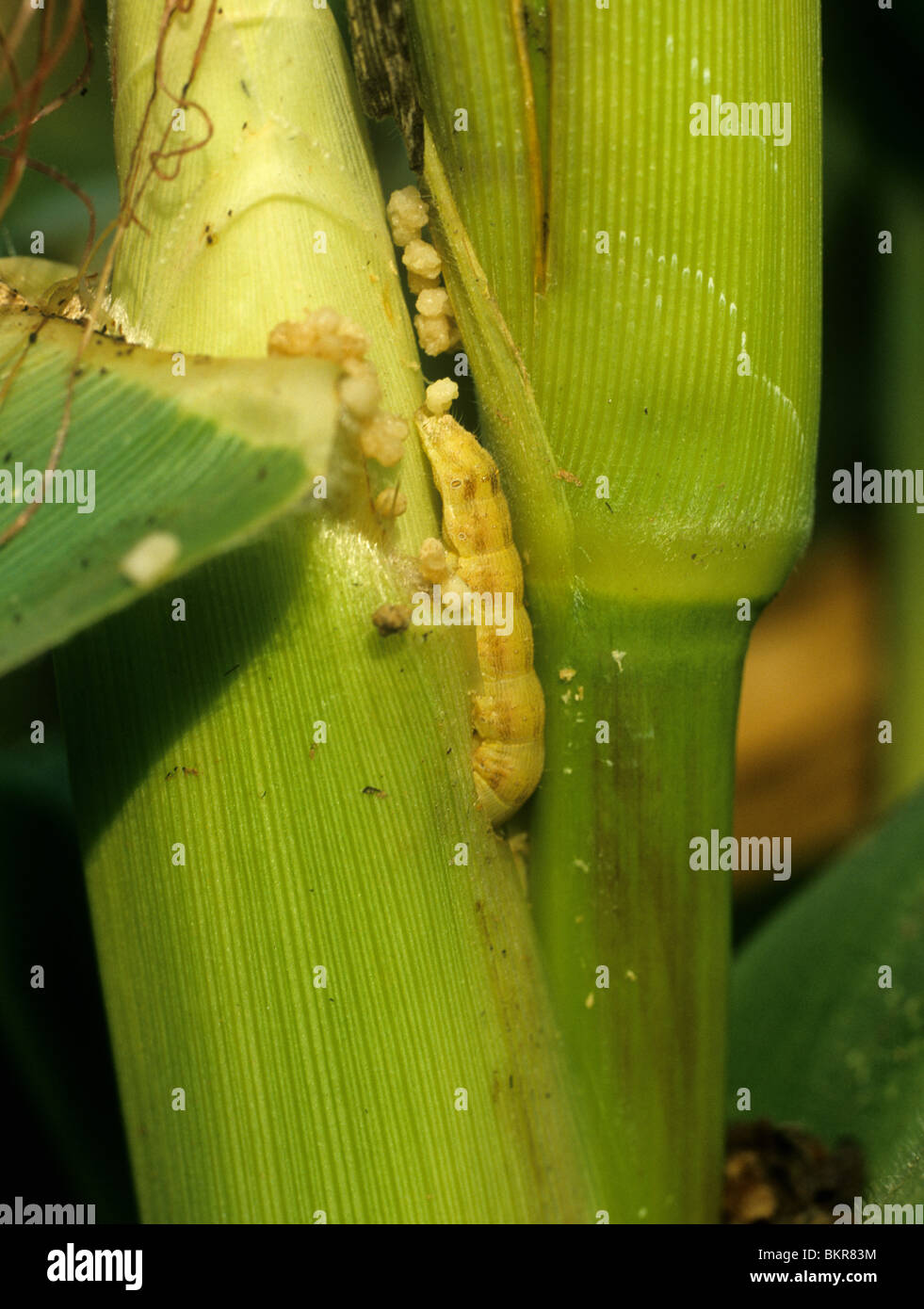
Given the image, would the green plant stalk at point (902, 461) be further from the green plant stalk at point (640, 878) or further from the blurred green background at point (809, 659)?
the green plant stalk at point (640, 878)

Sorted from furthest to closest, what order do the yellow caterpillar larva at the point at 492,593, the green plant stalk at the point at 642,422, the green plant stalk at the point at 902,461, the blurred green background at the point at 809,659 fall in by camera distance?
1. the green plant stalk at the point at 902,461
2. the blurred green background at the point at 809,659
3. the yellow caterpillar larva at the point at 492,593
4. the green plant stalk at the point at 642,422

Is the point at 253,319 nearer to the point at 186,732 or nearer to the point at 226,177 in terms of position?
the point at 226,177

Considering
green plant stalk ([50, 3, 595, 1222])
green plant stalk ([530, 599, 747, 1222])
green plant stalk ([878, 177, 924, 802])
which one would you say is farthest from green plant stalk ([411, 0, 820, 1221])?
green plant stalk ([878, 177, 924, 802])

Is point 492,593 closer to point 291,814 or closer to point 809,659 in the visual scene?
point 291,814

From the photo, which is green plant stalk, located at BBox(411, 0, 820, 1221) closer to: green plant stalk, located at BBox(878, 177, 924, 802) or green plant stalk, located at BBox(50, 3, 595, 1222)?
green plant stalk, located at BBox(50, 3, 595, 1222)

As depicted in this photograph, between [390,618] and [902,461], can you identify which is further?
[902,461]

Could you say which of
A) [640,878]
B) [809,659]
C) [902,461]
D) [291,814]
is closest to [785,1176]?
[640,878]

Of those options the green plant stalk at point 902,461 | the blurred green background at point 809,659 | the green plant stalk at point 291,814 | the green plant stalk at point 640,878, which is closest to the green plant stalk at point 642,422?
the green plant stalk at point 640,878
